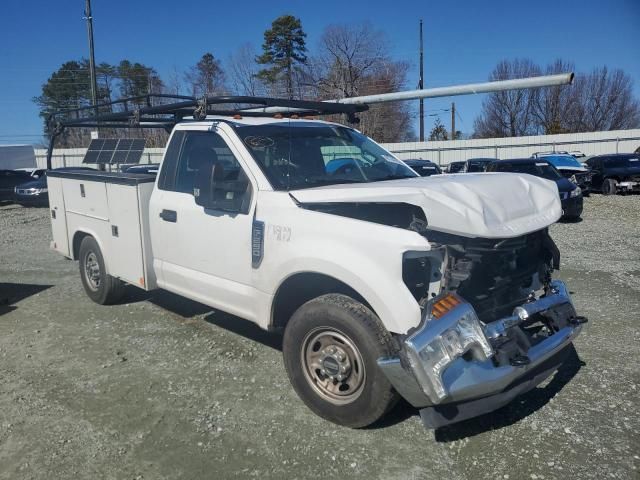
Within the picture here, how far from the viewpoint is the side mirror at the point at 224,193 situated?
425cm

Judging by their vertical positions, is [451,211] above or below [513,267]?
above

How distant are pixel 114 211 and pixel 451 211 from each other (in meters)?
3.97

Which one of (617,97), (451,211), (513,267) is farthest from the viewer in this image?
(617,97)

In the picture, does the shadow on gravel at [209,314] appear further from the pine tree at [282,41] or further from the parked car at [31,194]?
the pine tree at [282,41]

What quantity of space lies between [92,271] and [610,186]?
18606 mm

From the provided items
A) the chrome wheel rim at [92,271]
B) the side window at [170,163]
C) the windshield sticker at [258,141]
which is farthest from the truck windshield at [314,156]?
the chrome wheel rim at [92,271]

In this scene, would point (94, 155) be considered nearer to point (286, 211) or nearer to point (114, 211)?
point (114, 211)

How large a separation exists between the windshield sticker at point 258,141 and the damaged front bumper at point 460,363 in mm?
2133

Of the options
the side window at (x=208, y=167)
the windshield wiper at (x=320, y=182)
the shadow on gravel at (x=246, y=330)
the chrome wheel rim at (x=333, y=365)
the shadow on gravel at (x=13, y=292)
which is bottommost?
the shadow on gravel at (x=246, y=330)

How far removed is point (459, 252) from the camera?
339 cm

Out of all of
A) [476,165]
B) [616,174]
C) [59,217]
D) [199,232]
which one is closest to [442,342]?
[199,232]

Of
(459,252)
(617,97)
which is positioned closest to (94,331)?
(459,252)

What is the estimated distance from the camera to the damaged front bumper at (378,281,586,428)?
3002mm

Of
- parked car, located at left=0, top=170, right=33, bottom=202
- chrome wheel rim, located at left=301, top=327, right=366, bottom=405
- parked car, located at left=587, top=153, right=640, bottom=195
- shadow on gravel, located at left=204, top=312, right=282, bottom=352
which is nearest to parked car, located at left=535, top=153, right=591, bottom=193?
parked car, located at left=587, top=153, right=640, bottom=195
